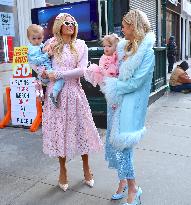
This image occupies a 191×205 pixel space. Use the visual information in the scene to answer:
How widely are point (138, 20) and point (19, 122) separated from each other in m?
4.03

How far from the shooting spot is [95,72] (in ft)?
10.3

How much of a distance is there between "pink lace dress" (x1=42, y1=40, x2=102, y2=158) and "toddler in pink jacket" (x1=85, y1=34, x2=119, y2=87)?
214mm

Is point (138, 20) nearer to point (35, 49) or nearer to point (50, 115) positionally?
point (35, 49)

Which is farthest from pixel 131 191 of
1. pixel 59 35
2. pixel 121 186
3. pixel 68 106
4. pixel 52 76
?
pixel 59 35

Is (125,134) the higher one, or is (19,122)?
(125,134)

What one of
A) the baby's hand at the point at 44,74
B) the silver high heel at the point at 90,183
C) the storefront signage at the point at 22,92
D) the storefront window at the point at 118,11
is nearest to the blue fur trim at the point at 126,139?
the silver high heel at the point at 90,183

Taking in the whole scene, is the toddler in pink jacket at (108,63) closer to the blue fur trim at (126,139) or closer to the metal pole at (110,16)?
the blue fur trim at (126,139)

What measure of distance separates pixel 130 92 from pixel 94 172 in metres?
1.52

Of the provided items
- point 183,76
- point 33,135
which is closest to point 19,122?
point 33,135

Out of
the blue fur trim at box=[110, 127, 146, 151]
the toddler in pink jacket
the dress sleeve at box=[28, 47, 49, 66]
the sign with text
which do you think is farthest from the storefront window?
the blue fur trim at box=[110, 127, 146, 151]

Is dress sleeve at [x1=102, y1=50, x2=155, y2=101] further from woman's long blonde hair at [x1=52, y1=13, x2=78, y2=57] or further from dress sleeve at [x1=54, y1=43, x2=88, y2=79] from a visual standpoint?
woman's long blonde hair at [x1=52, y1=13, x2=78, y2=57]

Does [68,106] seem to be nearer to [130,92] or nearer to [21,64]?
[130,92]

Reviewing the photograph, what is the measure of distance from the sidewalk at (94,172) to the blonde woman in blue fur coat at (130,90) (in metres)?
0.45

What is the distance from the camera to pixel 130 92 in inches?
112
